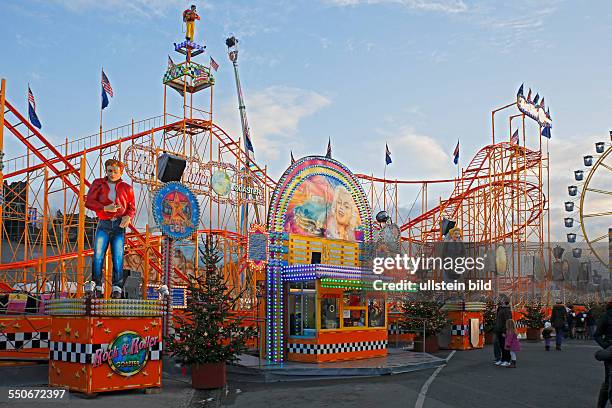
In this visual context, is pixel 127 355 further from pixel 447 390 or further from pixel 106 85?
pixel 106 85

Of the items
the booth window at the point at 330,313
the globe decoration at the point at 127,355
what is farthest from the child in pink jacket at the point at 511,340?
the globe decoration at the point at 127,355

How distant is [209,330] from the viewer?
11.9 metres

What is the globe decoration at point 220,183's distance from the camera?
3175 cm

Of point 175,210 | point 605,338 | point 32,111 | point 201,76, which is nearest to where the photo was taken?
point 605,338

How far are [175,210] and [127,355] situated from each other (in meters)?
4.94

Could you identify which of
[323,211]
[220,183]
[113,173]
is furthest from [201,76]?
[113,173]

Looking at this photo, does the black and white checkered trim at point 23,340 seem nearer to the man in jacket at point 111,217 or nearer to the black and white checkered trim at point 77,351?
the black and white checkered trim at point 77,351

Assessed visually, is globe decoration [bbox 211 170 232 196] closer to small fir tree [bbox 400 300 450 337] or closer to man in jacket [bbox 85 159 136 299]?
small fir tree [bbox 400 300 450 337]

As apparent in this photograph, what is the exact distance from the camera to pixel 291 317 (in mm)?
15859

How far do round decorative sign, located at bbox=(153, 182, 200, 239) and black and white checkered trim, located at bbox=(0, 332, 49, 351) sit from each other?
3.75 meters

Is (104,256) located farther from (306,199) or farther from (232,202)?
(232,202)

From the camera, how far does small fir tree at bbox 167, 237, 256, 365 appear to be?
11766mm

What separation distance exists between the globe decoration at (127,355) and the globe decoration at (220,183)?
67.8ft

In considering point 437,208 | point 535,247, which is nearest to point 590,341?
point 535,247
